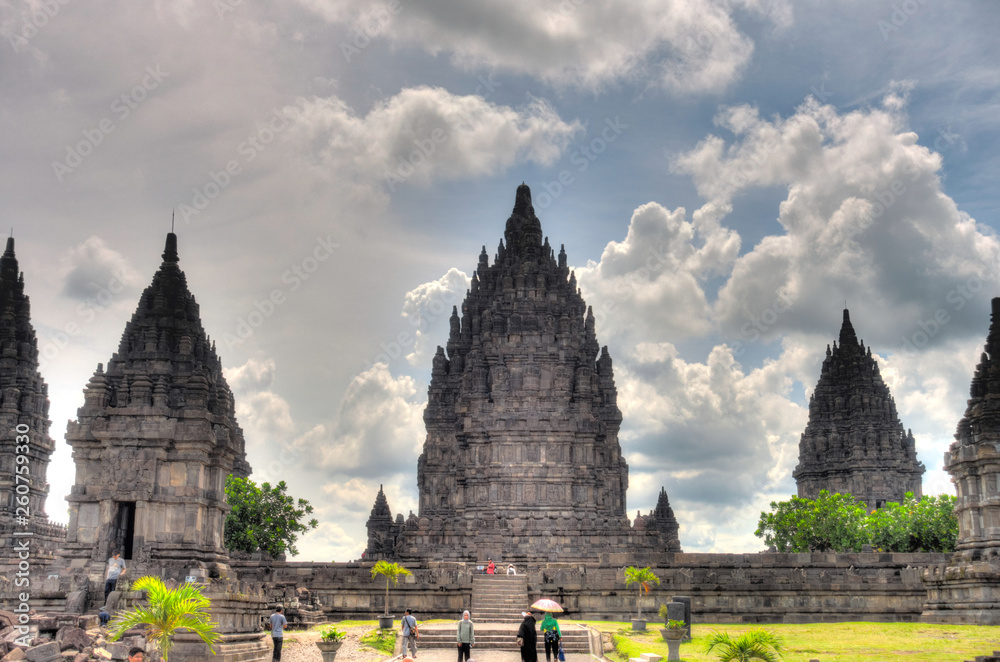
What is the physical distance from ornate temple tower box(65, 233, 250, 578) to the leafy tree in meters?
44.4

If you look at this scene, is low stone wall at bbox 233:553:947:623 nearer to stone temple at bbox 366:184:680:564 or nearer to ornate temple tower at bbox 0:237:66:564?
stone temple at bbox 366:184:680:564

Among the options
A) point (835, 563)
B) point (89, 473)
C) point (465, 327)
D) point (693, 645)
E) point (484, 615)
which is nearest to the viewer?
point (693, 645)

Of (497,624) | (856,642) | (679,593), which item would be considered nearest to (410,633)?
(497,624)

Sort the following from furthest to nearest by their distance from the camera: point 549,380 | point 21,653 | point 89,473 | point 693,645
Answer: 1. point 549,380
2. point 89,473
3. point 693,645
4. point 21,653

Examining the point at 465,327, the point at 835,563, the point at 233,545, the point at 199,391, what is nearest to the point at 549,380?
the point at 465,327

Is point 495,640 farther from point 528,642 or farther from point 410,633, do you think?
point 528,642

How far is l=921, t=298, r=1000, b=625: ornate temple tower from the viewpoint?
34.0 metres

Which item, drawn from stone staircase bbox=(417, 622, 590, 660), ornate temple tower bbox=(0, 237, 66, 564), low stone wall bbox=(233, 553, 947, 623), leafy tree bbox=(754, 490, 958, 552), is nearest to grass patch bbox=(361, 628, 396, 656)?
stone staircase bbox=(417, 622, 590, 660)

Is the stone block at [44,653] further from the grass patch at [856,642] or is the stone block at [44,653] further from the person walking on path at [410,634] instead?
the grass patch at [856,642]

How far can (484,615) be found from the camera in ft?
121

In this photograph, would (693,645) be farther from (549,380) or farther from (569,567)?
(549,380)

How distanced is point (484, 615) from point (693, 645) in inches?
356

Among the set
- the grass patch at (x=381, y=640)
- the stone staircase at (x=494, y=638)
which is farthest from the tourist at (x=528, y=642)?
the grass patch at (x=381, y=640)

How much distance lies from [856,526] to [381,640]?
45.4 meters
